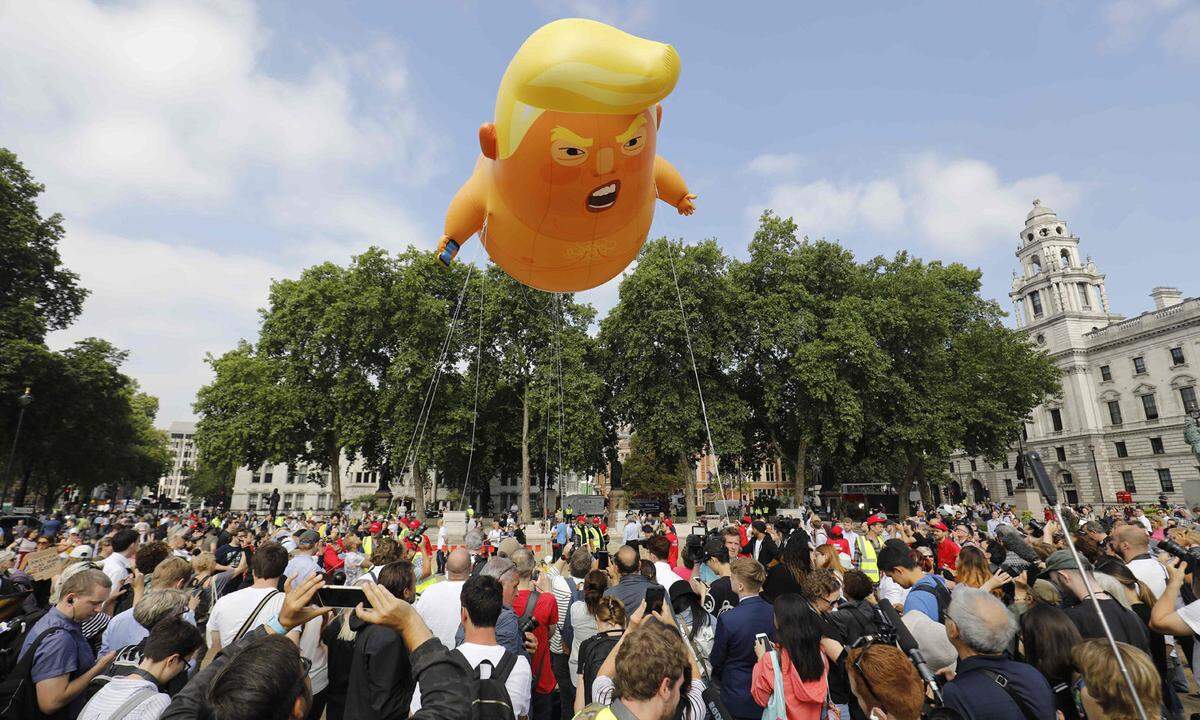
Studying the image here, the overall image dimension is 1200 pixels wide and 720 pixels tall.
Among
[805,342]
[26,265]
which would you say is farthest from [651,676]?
[26,265]

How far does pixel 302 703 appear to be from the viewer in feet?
5.89

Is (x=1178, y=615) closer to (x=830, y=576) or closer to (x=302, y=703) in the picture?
(x=830, y=576)

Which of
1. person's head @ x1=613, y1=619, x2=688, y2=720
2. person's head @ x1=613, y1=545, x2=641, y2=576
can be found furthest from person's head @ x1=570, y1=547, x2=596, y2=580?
person's head @ x1=613, y1=619, x2=688, y2=720

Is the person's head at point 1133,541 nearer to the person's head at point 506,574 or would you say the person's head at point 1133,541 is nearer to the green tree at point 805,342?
the person's head at point 506,574

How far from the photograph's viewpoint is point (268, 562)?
3.52m

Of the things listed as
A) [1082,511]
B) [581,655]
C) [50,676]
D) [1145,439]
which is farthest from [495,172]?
[1145,439]

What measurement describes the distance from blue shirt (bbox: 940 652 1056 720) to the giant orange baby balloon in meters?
4.40

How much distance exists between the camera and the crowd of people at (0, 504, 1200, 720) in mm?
2059

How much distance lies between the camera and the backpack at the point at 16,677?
117 inches

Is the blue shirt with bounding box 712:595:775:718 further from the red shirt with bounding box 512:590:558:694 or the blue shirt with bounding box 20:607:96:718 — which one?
the blue shirt with bounding box 20:607:96:718

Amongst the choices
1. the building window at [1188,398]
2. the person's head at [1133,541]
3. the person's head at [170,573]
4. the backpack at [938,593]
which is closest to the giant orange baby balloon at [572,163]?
the person's head at [170,573]

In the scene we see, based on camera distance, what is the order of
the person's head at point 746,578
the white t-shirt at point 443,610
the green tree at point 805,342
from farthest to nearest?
the green tree at point 805,342 → the white t-shirt at point 443,610 → the person's head at point 746,578

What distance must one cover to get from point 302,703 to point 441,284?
33023mm

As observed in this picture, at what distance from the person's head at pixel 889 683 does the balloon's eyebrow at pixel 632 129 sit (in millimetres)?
4409
